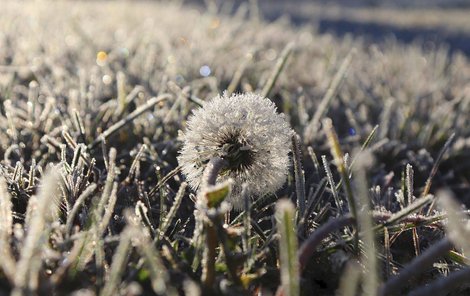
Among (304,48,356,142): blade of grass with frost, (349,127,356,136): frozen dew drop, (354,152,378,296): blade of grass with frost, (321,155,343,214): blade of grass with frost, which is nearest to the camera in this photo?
(354,152,378,296): blade of grass with frost

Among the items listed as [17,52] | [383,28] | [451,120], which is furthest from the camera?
[383,28]

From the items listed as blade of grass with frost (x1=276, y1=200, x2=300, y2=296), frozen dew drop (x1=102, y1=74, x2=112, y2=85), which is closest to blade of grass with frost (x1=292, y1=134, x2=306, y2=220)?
blade of grass with frost (x1=276, y1=200, x2=300, y2=296)

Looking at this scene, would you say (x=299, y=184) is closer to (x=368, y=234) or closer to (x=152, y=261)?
(x=368, y=234)

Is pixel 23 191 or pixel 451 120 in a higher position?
pixel 23 191

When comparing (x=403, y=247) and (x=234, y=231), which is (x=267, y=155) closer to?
(x=234, y=231)

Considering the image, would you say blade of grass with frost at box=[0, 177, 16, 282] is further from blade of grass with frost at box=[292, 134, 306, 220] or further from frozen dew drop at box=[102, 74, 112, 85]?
frozen dew drop at box=[102, 74, 112, 85]

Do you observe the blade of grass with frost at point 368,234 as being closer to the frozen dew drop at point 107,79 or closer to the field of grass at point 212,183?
the field of grass at point 212,183

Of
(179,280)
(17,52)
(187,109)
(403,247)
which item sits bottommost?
(403,247)

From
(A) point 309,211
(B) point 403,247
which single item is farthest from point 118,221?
(B) point 403,247
